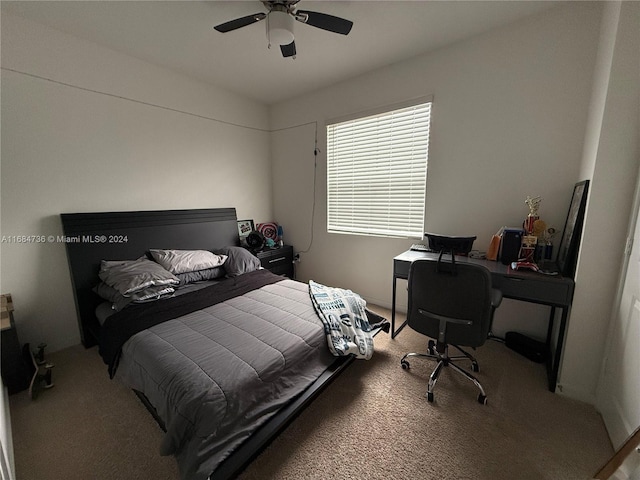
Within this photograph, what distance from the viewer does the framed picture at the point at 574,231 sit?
5.72 ft

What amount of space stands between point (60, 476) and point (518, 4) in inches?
160

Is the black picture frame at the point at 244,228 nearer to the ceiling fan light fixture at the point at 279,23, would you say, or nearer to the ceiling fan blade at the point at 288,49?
the ceiling fan blade at the point at 288,49

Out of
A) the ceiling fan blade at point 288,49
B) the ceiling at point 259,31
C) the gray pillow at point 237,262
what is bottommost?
the gray pillow at point 237,262

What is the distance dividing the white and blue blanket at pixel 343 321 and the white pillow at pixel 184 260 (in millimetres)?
1155

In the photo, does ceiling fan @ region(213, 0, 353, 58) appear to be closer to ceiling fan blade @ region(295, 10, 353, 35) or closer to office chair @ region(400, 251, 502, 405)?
ceiling fan blade @ region(295, 10, 353, 35)

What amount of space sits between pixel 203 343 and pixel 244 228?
229cm

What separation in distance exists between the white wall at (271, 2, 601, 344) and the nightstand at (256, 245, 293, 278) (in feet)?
3.74

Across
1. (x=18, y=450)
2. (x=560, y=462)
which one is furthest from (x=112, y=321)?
(x=560, y=462)

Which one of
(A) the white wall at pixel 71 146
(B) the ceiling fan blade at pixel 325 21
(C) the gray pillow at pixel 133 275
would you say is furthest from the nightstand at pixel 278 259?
(B) the ceiling fan blade at pixel 325 21

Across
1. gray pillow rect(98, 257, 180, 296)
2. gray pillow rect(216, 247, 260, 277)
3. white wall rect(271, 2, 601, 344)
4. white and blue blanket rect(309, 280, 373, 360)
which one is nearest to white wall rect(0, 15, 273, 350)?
gray pillow rect(98, 257, 180, 296)

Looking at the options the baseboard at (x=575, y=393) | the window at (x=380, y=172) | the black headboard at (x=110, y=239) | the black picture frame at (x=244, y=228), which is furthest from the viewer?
the black picture frame at (x=244, y=228)

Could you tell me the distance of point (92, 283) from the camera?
2.38 meters

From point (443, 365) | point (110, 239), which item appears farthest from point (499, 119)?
point (110, 239)

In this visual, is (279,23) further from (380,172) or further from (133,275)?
(133,275)
